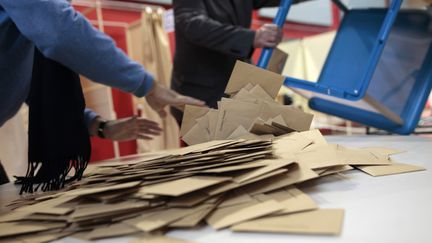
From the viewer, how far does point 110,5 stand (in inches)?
119

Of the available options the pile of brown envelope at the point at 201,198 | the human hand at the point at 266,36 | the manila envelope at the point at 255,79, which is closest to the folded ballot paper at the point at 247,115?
the manila envelope at the point at 255,79

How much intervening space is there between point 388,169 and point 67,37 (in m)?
0.67

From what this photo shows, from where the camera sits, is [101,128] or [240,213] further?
[101,128]

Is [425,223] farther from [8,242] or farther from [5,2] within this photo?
[5,2]

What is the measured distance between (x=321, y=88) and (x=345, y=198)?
2.08ft

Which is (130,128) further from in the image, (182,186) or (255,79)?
(182,186)

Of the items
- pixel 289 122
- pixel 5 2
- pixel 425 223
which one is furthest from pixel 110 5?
pixel 425 223

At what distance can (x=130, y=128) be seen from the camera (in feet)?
3.82

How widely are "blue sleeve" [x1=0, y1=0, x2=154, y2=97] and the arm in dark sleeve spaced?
401 mm

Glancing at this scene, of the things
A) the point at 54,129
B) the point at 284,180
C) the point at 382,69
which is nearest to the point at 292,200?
→ the point at 284,180

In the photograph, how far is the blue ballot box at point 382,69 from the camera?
119cm

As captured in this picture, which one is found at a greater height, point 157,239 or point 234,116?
point 234,116

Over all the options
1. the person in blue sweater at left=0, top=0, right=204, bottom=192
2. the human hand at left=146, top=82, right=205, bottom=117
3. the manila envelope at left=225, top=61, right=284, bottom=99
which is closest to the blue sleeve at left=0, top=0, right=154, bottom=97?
the person in blue sweater at left=0, top=0, right=204, bottom=192

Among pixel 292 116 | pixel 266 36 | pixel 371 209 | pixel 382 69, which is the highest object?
pixel 266 36
